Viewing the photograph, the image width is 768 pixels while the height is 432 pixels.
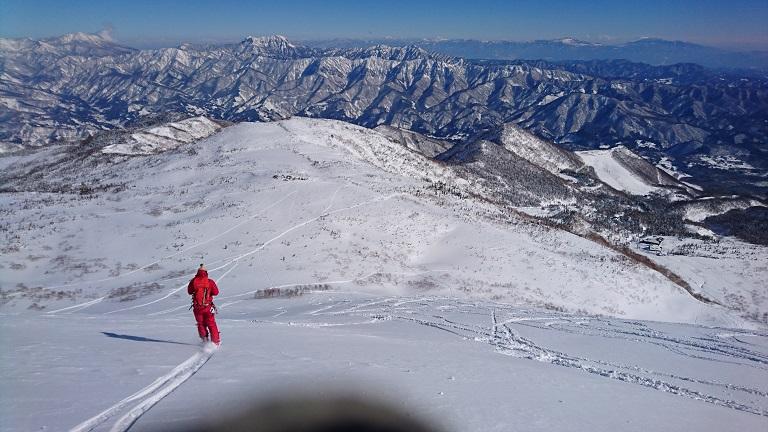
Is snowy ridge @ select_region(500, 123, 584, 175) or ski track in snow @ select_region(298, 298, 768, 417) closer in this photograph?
ski track in snow @ select_region(298, 298, 768, 417)

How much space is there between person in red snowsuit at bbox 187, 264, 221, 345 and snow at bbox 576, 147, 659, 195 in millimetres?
A: 144902

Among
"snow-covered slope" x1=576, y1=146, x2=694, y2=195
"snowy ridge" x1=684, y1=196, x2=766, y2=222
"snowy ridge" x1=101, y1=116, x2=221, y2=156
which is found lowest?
"snowy ridge" x1=684, y1=196, x2=766, y2=222

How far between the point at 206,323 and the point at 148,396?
14.5ft

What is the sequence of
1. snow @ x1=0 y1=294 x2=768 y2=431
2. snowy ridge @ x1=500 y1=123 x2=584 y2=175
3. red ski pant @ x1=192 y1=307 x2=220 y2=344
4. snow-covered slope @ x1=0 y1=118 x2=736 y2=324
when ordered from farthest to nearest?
snowy ridge @ x1=500 y1=123 x2=584 y2=175 < snow-covered slope @ x1=0 y1=118 x2=736 y2=324 < red ski pant @ x1=192 y1=307 x2=220 y2=344 < snow @ x1=0 y1=294 x2=768 y2=431

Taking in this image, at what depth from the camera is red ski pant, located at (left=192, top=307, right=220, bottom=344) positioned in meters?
12.0

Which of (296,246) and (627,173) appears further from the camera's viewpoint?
(627,173)

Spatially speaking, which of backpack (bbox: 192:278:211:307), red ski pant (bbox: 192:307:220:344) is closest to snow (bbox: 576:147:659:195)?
backpack (bbox: 192:278:211:307)

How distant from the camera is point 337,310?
20.8m

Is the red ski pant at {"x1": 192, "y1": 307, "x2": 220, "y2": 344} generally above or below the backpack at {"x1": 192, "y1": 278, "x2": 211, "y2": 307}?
below

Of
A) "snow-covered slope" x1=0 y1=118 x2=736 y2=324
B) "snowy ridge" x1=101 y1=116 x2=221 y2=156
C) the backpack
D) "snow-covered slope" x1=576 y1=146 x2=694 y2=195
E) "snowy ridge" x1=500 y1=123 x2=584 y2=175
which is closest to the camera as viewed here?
the backpack

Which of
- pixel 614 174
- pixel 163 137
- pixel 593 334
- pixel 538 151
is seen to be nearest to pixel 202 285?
pixel 593 334

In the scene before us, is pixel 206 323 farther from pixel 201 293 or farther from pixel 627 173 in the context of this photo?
pixel 627 173

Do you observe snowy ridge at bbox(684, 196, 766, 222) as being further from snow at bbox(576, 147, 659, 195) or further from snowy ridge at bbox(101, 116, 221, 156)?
snowy ridge at bbox(101, 116, 221, 156)

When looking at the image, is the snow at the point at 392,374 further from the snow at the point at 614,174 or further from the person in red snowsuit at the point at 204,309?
the snow at the point at 614,174
